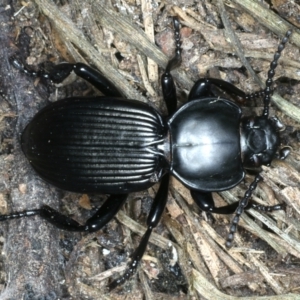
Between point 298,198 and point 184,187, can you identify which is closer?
point 298,198

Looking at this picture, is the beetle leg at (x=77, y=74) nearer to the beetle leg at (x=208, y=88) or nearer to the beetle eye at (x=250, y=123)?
the beetle leg at (x=208, y=88)

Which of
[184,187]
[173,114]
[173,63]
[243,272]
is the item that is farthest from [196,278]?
[173,63]

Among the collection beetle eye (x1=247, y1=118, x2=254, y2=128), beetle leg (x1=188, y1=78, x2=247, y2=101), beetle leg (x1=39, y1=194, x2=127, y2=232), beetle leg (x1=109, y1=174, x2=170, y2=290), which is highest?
beetle leg (x1=188, y1=78, x2=247, y2=101)

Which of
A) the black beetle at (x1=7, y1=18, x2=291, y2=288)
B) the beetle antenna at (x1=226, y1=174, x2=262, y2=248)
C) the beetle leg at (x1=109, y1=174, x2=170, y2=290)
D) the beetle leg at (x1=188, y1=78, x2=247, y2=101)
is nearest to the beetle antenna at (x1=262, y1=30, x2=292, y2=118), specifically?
the black beetle at (x1=7, y1=18, x2=291, y2=288)

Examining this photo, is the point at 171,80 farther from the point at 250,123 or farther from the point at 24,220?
the point at 24,220

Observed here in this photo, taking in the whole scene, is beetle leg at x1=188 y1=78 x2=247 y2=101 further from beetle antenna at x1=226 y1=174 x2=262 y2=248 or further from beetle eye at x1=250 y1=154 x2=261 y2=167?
beetle antenna at x1=226 y1=174 x2=262 y2=248

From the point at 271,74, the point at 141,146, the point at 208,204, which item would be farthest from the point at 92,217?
the point at 271,74

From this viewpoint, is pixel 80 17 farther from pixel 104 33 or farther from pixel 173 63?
pixel 173 63
